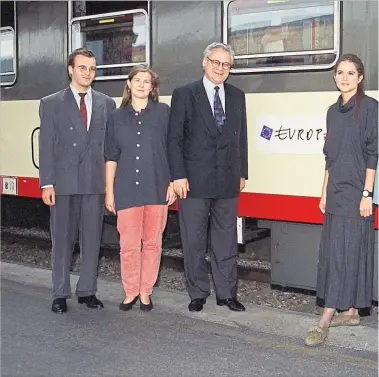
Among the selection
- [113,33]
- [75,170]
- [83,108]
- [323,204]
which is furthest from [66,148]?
[323,204]

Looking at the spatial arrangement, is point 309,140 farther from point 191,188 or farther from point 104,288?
point 104,288

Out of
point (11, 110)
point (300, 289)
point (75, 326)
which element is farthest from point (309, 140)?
point (11, 110)

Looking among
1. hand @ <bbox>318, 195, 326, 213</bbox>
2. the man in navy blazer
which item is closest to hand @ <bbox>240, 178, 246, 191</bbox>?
the man in navy blazer

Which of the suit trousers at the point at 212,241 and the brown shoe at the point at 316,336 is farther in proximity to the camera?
the suit trousers at the point at 212,241

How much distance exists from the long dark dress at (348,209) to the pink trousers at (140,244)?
4.10ft

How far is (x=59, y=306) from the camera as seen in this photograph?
5332 mm

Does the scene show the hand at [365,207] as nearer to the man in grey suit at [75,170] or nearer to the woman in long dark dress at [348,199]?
the woman in long dark dress at [348,199]

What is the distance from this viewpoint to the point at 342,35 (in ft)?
16.3

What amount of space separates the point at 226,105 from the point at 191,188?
0.63m

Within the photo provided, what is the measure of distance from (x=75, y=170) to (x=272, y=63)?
161 cm

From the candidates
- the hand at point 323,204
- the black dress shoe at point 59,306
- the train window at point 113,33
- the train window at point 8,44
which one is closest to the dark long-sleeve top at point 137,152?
the black dress shoe at point 59,306

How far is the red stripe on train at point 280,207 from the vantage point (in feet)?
17.1

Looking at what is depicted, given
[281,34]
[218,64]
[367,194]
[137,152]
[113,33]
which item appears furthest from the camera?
[113,33]

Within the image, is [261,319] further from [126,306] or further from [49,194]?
[49,194]
